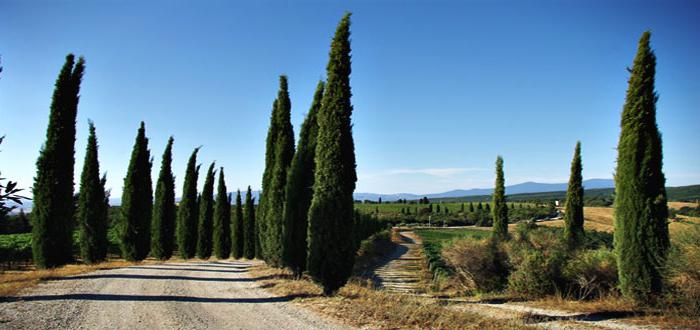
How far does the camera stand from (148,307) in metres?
8.79

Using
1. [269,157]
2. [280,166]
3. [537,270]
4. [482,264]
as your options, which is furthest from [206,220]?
[537,270]

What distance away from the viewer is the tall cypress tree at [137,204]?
21969 millimetres

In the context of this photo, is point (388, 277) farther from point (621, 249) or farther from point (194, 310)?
point (194, 310)

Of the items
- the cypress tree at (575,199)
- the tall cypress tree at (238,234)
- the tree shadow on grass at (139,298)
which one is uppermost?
the cypress tree at (575,199)

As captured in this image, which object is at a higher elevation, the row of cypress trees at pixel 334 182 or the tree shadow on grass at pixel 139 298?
the row of cypress trees at pixel 334 182

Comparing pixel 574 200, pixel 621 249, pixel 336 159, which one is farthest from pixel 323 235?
pixel 574 200

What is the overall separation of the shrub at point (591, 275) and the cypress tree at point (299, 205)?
8.89m

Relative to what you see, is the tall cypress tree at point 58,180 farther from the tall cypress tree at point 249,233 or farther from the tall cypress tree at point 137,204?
the tall cypress tree at point 249,233

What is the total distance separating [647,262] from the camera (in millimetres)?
10180

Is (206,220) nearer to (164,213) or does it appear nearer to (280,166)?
(164,213)

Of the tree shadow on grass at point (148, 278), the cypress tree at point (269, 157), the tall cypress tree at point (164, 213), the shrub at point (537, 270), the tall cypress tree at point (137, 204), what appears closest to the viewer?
the tree shadow on grass at point (148, 278)

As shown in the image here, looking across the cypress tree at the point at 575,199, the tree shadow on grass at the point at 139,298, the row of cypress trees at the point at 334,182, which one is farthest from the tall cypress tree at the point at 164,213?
the cypress tree at the point at 575,199

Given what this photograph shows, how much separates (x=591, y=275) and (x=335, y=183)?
846cm

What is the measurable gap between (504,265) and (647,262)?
5.96 m
